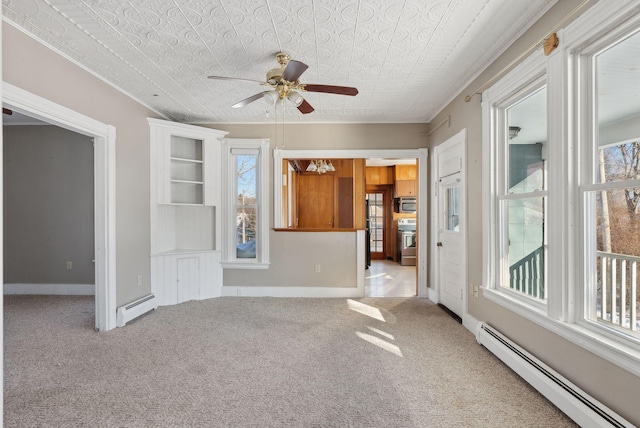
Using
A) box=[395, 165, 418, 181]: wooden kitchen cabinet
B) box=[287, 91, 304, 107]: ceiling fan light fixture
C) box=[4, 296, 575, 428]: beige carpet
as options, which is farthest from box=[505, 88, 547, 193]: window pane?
box=[395, 165, 418, 181]: wooden kitchen cabinet

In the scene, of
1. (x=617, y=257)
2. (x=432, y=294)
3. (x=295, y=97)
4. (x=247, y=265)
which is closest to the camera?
(x=617, y=257)

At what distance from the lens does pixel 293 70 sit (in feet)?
7.69

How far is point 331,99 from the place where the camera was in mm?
3717

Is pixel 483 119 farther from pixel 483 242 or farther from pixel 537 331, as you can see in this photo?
pixel 537 331

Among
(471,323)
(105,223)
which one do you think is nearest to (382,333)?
(471,323)

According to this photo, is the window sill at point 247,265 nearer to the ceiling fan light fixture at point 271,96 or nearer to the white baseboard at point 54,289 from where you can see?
the white baseboard at point 54,289

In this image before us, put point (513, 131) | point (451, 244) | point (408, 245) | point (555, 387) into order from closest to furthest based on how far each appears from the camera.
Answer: point (555, 387) < point (513, 131) < point (451, 244) < point (408, 245)

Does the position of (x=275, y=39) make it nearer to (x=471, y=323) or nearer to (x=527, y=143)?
(x=527, y=143)

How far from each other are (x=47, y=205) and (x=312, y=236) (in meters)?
3.97

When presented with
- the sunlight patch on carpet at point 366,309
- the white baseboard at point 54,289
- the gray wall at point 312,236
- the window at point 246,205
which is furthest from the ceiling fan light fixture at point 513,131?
the white baseboard at point 54,289

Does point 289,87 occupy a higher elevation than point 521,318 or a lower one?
higher

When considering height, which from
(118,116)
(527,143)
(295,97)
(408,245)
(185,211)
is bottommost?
(408,245)

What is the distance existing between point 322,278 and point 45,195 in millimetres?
4291

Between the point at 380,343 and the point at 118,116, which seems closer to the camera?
the point at 380,343
